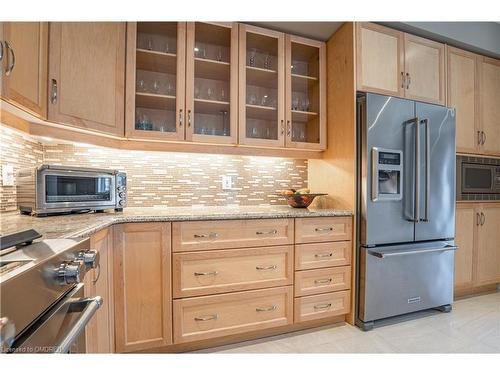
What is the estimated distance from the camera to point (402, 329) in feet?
5.93

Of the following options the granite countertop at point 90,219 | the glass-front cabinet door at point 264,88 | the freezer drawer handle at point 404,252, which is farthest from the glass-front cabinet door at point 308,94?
the freezer drawer handle at point 404,252

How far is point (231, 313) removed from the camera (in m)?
1.55

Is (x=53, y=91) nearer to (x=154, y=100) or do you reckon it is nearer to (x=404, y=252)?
(x=154, y=100)

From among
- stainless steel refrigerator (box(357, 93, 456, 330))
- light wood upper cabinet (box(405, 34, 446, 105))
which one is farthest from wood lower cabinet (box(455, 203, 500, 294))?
light wood upper cabinet (box(405, 34, 446, 105))

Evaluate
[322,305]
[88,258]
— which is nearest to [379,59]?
[322,305]

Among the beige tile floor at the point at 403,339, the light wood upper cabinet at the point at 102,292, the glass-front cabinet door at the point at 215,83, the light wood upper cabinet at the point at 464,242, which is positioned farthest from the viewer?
the light wood upper cabinet at the point at 464,242

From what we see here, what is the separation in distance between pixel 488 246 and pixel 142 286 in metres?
3.09

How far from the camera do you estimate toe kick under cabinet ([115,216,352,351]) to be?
140 cm

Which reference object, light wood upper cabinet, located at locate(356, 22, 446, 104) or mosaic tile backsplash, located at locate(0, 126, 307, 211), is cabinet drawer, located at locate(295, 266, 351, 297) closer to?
mosaic tile backsplash, located at locate(0, 126, 307, 211)

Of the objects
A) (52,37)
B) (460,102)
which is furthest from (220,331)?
(460,102)

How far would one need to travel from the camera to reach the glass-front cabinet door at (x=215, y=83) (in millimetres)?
1840

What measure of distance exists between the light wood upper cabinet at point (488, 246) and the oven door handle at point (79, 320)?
3093 mm

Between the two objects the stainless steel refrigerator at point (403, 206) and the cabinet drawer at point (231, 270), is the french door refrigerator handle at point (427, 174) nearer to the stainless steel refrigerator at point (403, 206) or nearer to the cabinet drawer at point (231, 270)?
the stainless steel refrigerator at point (403, 206)

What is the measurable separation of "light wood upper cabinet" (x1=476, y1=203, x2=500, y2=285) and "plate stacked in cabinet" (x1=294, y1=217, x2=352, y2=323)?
1.55 meters
